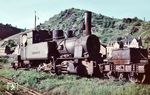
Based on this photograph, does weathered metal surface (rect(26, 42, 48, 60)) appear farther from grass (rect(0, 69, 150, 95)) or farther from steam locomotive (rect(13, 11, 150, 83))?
grass (rect(0, 69, 150, 95))

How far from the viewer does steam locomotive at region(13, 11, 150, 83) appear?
19.2m

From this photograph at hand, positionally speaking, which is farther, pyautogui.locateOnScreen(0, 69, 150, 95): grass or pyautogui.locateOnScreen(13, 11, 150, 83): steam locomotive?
pyautogui.locateOnScreen(13, 11, 150, 83): steam locomotive

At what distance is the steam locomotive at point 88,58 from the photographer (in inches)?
755

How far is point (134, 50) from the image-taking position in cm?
2047

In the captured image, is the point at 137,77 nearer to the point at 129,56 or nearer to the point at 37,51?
the point at 129,56

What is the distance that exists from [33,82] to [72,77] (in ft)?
8.79

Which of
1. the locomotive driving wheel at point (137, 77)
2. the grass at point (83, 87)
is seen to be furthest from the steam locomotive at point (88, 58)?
the grass at point (83, 87)

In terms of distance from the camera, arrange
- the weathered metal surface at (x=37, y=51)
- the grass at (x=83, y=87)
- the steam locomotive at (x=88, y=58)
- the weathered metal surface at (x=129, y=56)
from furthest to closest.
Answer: the weathered metal surface at (x=37, y=51)
the weathered metal surface at (x=129, y=56)
the steam locomotive at (x=88, y=58)
the grass at (x=83, y=87)

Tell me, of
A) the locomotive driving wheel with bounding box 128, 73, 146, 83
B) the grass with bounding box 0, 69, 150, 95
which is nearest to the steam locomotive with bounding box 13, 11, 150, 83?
the locomotive driving wheel with bounding box 128, 73, 146, 83

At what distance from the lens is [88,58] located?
21109mm

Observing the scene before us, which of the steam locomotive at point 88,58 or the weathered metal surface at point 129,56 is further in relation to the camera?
the weathered metal surface at point 129,56

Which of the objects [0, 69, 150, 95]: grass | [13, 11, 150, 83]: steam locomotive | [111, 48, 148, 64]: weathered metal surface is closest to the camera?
[0, 69, 150, 95]: grass

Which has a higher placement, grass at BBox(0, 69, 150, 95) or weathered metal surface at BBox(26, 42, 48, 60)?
weathered metal surface at BBox(26, 42, 48, 60)

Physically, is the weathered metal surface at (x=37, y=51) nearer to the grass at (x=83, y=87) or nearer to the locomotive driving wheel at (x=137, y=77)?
the grass at (x=83, y=87)
